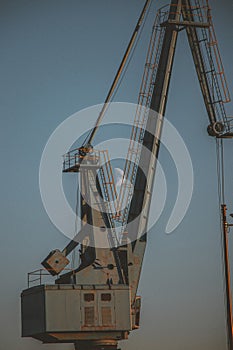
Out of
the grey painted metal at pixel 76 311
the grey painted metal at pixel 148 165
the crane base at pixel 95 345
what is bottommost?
the crane base at pixel 95 345

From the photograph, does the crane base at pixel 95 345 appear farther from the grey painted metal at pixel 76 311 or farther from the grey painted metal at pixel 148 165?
the grey painted metal at pixel 148 165

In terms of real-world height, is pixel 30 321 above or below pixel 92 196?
below

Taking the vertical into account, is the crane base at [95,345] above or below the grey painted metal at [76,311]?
below

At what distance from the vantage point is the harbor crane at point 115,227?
46.8 meters

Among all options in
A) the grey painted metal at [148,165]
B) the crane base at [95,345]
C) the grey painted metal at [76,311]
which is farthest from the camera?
the grey painted metal at [148,165]

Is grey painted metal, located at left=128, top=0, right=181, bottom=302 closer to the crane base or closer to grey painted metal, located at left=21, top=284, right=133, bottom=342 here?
grey painted metal, located at left=21, top=284, right=133, bottom=342

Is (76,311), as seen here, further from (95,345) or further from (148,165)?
(148,165)

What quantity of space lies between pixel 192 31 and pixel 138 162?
8477 mm

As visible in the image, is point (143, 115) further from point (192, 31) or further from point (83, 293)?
point (83, 293)

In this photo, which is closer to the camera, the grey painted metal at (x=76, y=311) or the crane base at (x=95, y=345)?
the grey painted metal at (x=76, y=311)

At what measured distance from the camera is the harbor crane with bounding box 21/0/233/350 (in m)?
46.8

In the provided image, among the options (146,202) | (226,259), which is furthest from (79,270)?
(226,259)

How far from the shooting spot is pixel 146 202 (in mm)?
50219

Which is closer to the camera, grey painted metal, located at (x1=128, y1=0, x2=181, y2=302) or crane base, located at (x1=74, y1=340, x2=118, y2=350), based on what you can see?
crane base, located at (x1=74, y1=340, x2=118, y2=350)
